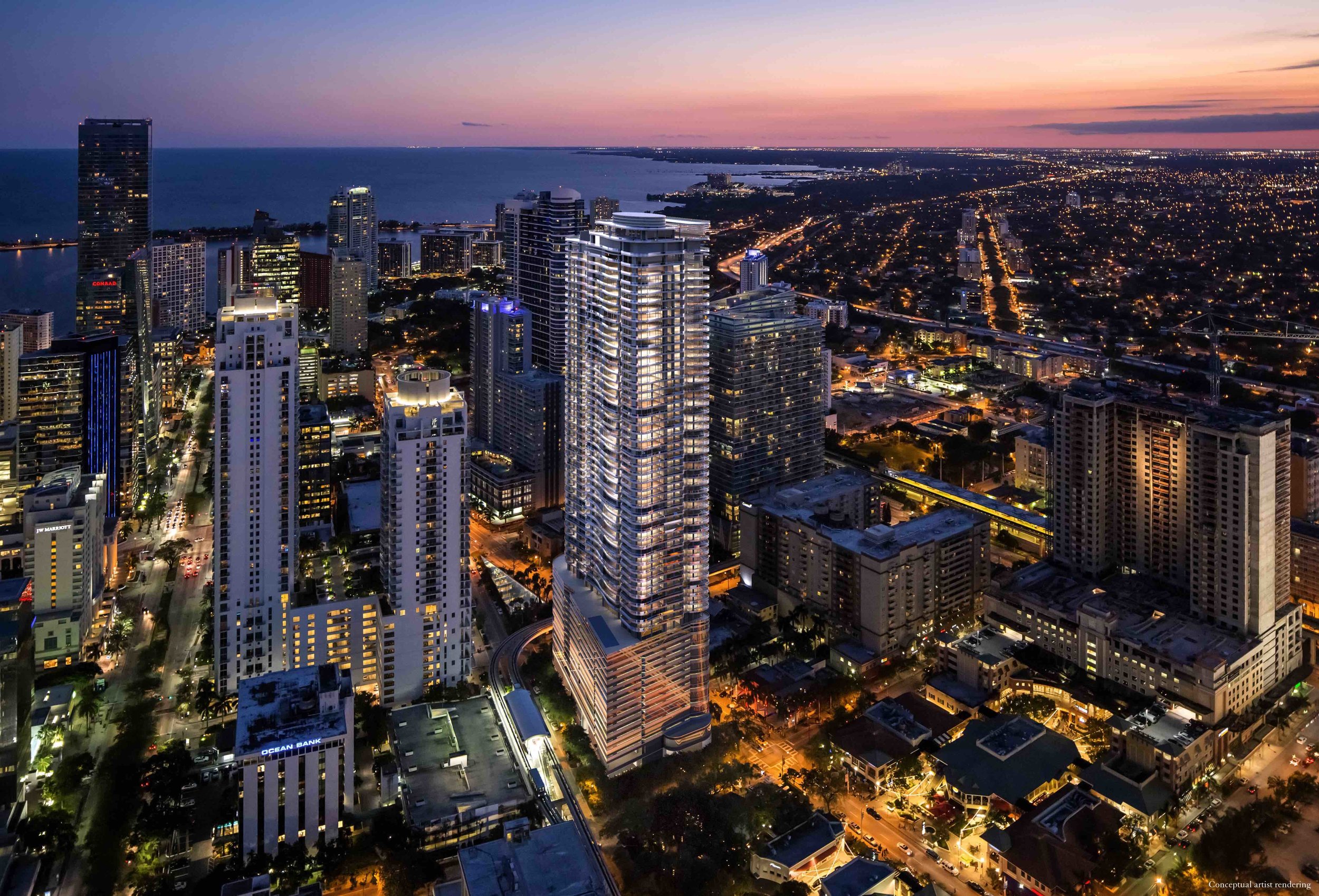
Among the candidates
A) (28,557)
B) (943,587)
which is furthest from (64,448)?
(943,587)

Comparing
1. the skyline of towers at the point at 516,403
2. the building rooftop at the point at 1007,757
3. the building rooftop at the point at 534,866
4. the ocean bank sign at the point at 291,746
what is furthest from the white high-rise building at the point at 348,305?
the building rooftop at the point at 1007,757

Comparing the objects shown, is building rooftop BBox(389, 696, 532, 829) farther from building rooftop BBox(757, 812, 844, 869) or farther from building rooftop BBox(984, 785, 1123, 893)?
building rooftop BBox(984, 785, 1123, 893)

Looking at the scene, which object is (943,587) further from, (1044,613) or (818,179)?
(818,179)

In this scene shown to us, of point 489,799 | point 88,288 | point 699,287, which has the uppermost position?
point 88,288

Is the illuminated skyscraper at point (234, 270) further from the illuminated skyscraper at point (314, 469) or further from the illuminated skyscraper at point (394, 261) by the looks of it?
the illuminated skyscraper at point (314, 469)

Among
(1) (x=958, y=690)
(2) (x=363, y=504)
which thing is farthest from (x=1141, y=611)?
(2) (x=363, y=504)

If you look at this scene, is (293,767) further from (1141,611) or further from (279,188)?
(279,188)

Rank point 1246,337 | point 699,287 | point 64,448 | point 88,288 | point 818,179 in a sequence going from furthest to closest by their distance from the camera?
1. point 818,179
2. point 1246,337
3. point 88,288
4. point 64,448
5. point 699,287
